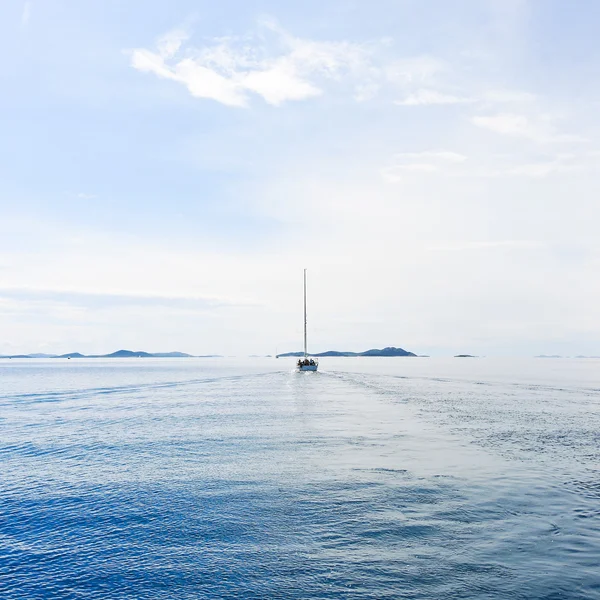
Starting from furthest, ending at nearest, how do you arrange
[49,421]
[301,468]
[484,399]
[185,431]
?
[484,399]
[49,421]
[185,431]
[301,468]

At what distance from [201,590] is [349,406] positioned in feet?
166

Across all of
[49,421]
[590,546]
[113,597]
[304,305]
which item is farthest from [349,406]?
[304,305]

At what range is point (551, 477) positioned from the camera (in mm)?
27188

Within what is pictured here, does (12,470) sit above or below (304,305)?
below

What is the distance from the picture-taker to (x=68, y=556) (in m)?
17.3

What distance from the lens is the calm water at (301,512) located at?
15.2 meters

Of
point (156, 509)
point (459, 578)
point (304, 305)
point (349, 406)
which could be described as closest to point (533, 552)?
point (459, 578)

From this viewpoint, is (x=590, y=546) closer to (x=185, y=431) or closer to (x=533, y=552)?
(x=533, y=552)

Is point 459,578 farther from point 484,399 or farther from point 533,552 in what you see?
point 484,399

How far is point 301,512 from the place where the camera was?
21.7 meters

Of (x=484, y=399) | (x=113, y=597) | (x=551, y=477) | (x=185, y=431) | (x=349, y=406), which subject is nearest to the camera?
(x=113, y=597)

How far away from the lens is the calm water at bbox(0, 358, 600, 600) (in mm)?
15242

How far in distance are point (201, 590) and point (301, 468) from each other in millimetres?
15509

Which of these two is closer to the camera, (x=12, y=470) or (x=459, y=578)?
(x=459, y=578)
